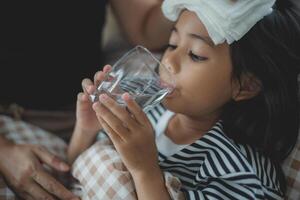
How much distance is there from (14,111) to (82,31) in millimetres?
297

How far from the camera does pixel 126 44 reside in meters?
1.63

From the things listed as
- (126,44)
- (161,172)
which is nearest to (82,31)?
(126,44)

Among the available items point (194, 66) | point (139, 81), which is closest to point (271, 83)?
point (194, 66)

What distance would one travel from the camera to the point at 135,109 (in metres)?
0.91

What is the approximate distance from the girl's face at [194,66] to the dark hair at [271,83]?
1.3 inches

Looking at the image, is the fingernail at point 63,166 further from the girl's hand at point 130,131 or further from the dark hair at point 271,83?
the dark hair at point 271,83

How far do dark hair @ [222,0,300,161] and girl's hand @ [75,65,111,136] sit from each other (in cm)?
30

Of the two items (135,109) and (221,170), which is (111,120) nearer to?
(135,109)

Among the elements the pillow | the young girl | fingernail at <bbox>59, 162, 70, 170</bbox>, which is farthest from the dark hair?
fingernail at <bbox>59, 162, 70, 170</bbox>

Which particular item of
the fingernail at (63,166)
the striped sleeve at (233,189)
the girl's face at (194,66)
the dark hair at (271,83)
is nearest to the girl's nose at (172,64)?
the girl's face at (194,66)

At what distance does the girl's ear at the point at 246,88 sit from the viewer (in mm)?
1104

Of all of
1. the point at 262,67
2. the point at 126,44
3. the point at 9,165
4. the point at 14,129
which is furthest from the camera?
the point at 126,44

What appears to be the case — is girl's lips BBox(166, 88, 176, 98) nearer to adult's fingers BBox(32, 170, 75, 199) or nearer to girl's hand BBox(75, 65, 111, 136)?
girl's hand BBox(75, 65, 111, 136)

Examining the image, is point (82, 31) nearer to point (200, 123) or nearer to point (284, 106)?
point (200, 123)
